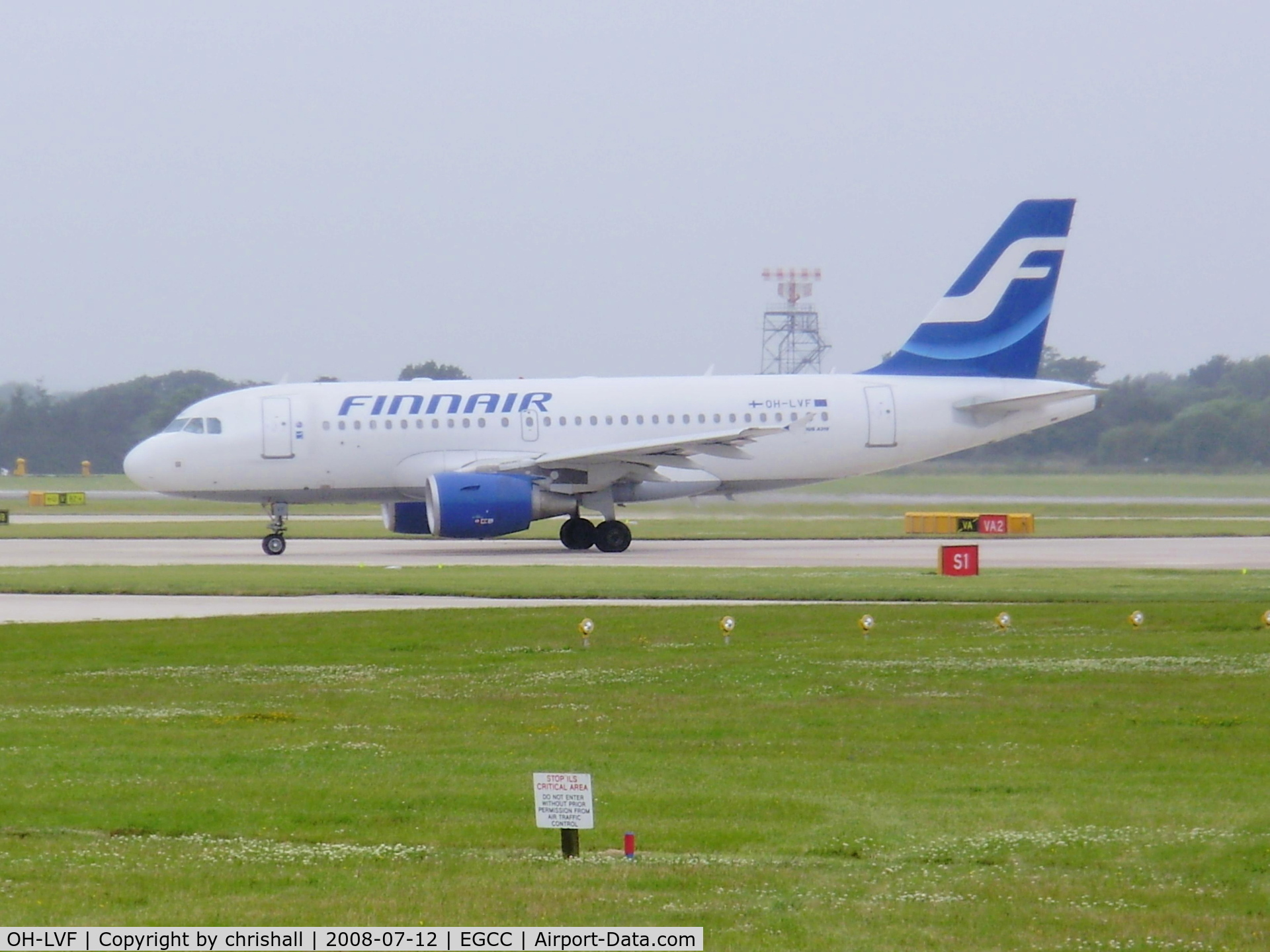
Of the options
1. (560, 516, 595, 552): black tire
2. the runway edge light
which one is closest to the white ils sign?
the runway edge light

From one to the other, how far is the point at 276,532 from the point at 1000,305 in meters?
16.8

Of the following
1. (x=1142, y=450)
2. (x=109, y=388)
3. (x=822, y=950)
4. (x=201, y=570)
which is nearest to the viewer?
(x=822, y=950)

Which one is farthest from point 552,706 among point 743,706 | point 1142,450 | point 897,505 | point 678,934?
point 1142,450

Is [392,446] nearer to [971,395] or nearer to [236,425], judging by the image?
[236,425]

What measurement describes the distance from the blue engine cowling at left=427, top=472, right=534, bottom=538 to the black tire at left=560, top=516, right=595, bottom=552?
251 cm

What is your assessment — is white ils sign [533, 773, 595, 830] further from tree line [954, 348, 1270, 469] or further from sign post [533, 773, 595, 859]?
tree line [954, 348, 1270, 469]

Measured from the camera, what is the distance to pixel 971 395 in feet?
119

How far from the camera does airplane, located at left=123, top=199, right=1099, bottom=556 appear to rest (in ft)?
114

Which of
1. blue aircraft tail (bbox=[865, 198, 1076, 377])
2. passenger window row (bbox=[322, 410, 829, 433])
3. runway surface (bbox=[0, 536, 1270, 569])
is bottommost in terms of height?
runway surface (bbox=[0, 536, 1270, 569])

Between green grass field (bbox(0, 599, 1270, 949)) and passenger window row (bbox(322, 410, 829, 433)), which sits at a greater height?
passenger window row (bbox(322, 410, 829, 433))

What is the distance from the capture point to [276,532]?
113 ft

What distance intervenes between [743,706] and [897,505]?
3282 centimetres
